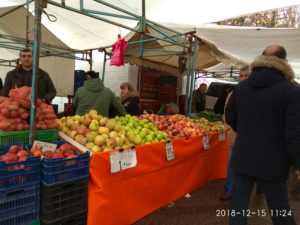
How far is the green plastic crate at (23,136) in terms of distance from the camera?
7.66ft

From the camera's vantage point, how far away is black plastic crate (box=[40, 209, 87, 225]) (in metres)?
2.01

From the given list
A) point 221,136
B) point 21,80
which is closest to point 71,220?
point 21,80

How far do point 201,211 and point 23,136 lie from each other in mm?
2266

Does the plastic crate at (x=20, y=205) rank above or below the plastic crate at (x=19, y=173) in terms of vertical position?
below

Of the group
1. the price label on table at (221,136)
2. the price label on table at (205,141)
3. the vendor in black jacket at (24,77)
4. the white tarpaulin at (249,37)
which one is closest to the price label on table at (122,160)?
the price label on table at (205,141)

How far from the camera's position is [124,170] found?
101 inches

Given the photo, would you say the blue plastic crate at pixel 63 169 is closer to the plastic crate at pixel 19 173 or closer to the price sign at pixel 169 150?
the plastic crate at pixel 19 173

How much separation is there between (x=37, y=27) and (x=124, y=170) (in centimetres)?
142

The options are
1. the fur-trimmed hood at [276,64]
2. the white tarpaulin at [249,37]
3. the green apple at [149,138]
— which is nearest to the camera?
the fur-trimmed hood at [276,64]

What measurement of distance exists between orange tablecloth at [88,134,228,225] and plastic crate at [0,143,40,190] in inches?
17.8

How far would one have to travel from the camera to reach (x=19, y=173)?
1851mm

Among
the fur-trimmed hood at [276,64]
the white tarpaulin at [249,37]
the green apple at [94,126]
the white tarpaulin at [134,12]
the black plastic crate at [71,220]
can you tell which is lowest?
the black plastic crate at [71,220]

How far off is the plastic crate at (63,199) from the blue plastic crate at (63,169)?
1.5 inches

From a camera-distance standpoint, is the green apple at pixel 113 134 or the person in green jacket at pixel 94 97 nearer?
the green apple at pixel 113 134
